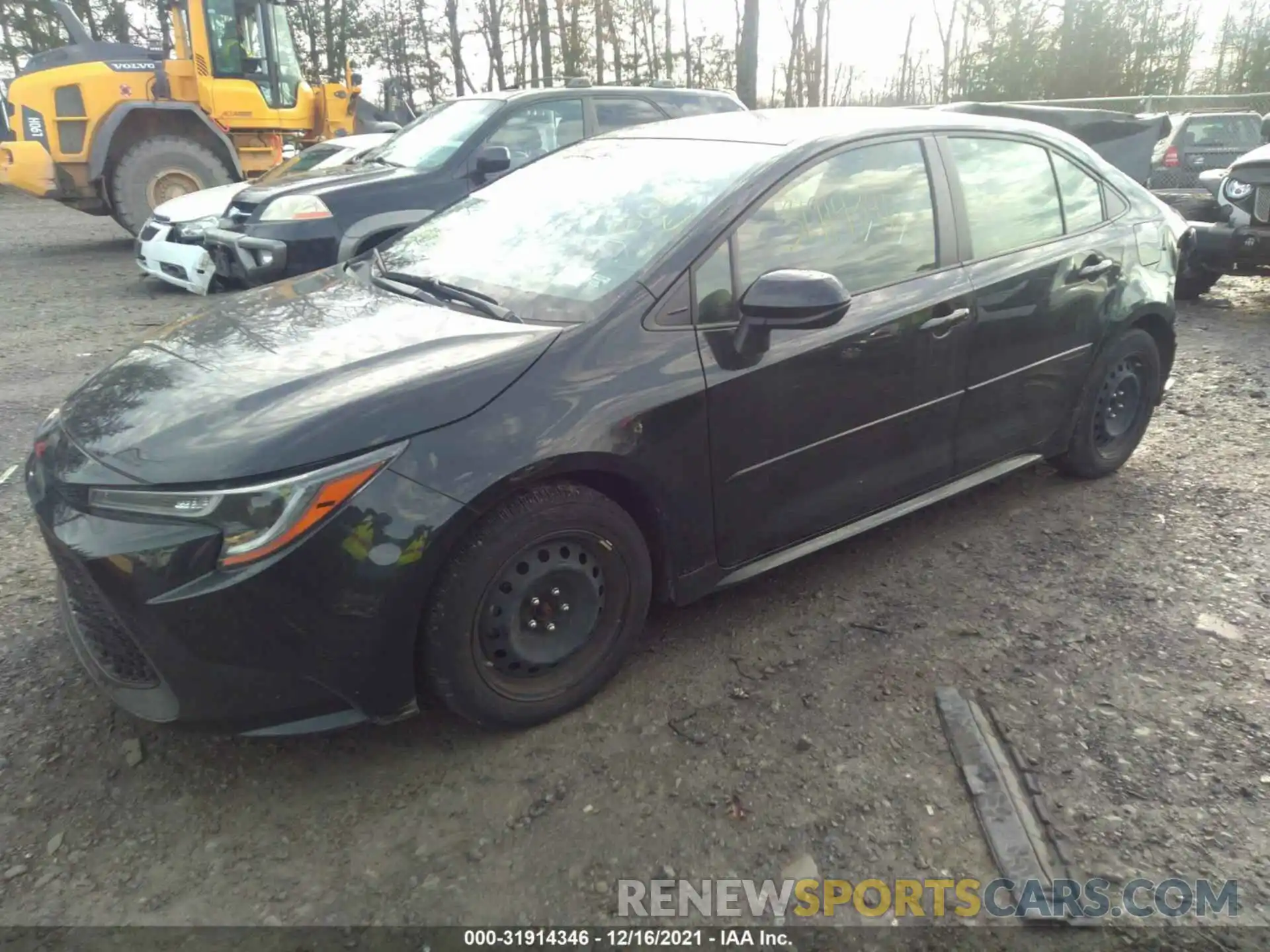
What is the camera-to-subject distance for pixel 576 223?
309 centimetres

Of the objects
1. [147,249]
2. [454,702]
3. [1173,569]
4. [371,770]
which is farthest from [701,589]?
[147,249]

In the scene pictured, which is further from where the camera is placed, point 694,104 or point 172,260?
point 172,260

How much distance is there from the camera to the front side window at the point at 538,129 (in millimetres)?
7043

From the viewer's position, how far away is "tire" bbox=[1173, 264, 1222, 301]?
7.82m

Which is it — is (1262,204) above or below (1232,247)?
above

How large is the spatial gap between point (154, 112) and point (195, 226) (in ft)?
15.7

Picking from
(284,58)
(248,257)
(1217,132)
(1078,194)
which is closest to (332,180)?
(248,257)

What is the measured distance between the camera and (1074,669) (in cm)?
287

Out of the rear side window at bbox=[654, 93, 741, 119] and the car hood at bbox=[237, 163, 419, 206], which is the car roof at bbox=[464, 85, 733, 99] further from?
the car hood at bbox=[237, 163, 419, 206]

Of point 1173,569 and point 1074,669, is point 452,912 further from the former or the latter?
point 1173,569

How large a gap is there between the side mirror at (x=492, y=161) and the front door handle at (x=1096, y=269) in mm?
4179

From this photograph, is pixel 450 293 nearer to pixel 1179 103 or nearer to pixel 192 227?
pixel 192 227

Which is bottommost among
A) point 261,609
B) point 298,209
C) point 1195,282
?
point 1195,282

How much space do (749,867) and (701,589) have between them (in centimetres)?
93
